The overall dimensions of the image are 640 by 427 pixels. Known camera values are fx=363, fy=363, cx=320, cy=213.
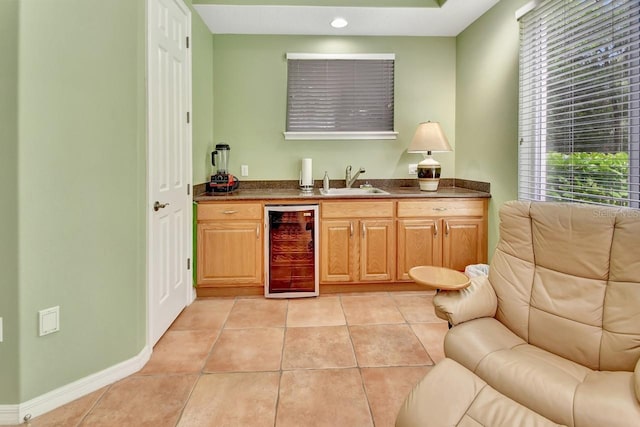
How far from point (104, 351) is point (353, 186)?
2.70 m

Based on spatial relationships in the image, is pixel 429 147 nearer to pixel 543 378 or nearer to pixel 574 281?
pixel 574 281

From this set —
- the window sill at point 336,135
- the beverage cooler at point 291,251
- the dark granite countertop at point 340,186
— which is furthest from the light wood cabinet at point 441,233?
the window sill at point 336,135

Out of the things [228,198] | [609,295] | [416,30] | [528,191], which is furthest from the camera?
[416,30]

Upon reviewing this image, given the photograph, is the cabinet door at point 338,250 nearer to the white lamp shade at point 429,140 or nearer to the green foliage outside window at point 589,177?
the white lamp shade at point 429,140

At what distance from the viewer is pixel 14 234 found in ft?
5.32

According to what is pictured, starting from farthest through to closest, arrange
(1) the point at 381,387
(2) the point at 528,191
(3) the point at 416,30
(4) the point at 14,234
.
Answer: (3) the point at 416,30 → (2) the point at 528,191 → (1) the point at 381,387 → (4) the point at 14,234

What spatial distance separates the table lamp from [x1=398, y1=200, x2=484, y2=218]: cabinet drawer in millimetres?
300

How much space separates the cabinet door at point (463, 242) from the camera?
335 centimetres

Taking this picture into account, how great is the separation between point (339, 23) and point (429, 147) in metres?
1.46

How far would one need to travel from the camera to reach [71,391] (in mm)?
1837

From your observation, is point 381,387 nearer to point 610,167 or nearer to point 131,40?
point 610,167

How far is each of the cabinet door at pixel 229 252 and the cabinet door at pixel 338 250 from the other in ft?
1.89

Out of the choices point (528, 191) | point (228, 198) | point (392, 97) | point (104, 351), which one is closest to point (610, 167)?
point (528, 191)

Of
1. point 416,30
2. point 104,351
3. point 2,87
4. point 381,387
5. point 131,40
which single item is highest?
point 416,30
